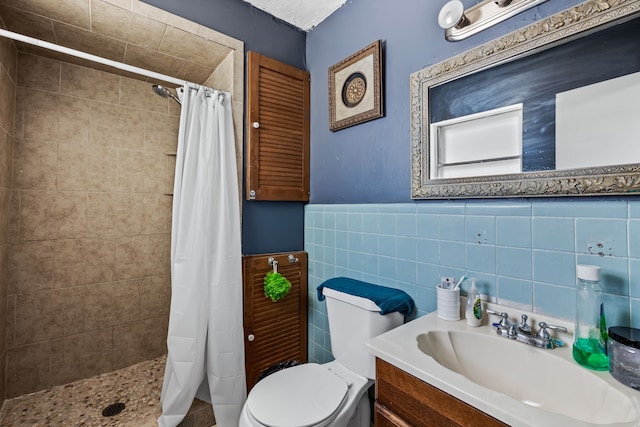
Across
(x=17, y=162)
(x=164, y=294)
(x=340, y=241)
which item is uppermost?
(x=17, y=162)

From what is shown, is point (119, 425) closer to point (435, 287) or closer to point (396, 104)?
point (435, 287)

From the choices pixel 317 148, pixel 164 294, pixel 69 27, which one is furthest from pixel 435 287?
pixel 69 27

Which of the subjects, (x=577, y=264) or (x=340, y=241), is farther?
(x=340, y=241)

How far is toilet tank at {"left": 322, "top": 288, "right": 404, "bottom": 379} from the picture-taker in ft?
4.00

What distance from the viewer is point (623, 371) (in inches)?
26.3

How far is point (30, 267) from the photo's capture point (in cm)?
173

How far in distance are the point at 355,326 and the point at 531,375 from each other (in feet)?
2.10

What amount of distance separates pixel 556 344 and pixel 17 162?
8.84 ft

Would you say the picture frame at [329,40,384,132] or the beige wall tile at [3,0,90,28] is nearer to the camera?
the beige wall tile at [3,0,90,28]

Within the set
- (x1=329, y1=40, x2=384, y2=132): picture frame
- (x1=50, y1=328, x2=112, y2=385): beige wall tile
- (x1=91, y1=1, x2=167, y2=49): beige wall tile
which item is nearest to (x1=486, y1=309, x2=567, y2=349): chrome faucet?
(x1=329, y1=40, x2=384, y2=132): picture frame

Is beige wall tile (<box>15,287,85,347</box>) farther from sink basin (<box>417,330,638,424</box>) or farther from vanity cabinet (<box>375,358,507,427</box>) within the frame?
sink basin (<box>417,330,638,424</box>)

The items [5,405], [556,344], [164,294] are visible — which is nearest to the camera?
[556,344]

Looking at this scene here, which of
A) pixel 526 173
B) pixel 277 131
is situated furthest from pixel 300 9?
pixel 526 173

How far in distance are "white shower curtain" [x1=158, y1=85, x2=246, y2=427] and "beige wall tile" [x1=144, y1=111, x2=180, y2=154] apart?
0.79 m
